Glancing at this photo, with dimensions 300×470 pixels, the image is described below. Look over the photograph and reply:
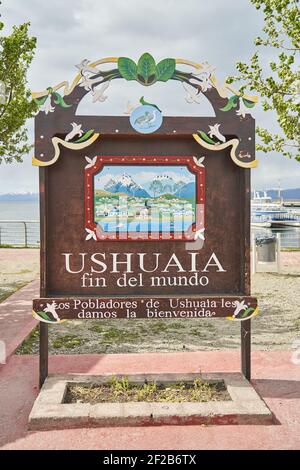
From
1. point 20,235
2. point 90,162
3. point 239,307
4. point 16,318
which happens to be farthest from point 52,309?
point 20,235

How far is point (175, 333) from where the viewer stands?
7113mm

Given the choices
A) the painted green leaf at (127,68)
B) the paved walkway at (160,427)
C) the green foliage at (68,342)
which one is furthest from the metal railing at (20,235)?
the painted green leaf at (127,68)

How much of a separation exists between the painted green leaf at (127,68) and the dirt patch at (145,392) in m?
2.79

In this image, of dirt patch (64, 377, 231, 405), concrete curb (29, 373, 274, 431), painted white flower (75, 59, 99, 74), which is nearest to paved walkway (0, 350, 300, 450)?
concrete curb (29, 373, 274, 431)

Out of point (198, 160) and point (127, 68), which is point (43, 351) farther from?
point (127, 68)

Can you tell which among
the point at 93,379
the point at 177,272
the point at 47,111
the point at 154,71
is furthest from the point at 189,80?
the point at 93,379

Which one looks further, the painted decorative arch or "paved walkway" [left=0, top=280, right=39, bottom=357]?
"paved walkway" [left=0, top=280, right=39, bottom=357]

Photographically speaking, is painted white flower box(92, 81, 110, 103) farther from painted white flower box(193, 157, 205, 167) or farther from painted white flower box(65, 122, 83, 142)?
painted white flower box(193, 157, 205, 167)

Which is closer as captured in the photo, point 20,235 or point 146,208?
point 146,208

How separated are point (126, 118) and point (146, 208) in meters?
0.87

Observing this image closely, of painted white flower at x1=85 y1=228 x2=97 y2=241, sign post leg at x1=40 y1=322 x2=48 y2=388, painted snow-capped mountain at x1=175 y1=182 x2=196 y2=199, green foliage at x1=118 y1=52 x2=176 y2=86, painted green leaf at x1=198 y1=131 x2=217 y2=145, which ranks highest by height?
green foliage at x1=118 y1=52 x2=176 y2=86

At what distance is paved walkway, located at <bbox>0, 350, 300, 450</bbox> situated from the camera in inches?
145

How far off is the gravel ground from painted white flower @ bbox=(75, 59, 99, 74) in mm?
3399
